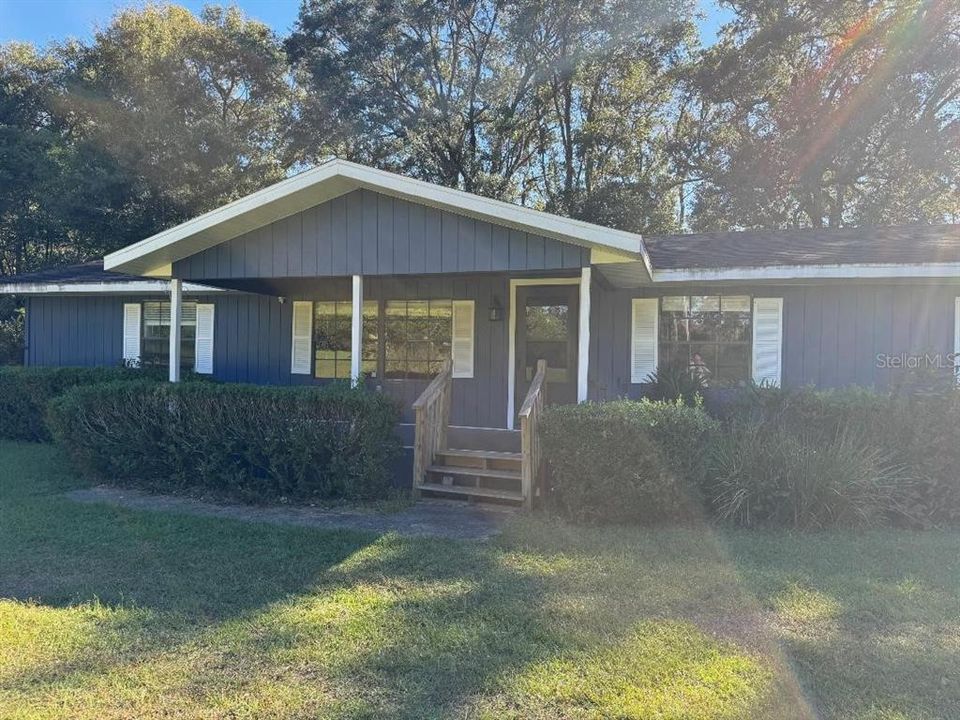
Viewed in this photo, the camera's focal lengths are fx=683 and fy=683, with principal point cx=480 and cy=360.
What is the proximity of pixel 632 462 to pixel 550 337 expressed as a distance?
11.5 feet

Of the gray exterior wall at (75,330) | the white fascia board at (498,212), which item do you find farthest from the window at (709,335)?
the gray exterior wall at (75,330)

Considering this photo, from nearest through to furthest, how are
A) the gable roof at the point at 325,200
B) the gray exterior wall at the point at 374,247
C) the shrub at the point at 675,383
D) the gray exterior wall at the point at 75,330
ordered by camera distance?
the gable roof at the point at 325,200, the gray exterior wall at the point at 374,247, the shrub at the point at 675,383, the gray exterior wall at the point at 75,330

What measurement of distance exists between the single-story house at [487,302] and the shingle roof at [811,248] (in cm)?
5

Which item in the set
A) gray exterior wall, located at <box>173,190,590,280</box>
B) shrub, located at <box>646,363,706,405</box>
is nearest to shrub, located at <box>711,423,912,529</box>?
shrub, located at <box>646,363,706,405</box>

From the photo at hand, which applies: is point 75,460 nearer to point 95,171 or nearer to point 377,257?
point 377,257

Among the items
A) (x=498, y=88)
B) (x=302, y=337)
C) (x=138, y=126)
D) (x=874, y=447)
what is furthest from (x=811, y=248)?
(x=138, y=126)

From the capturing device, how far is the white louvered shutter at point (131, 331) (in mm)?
11188

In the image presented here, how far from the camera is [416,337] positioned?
31.4 ft

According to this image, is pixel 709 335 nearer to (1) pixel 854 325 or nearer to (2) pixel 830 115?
(1) pixel 854 325

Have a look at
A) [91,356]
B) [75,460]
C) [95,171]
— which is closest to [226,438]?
[75,460]

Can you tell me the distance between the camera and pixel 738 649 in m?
3.35

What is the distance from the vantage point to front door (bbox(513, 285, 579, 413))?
8789 mm

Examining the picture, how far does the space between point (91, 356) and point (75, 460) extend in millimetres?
4665

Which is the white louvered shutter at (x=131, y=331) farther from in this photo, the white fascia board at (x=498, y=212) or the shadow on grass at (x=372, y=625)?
the shadow on grass at (x=372, y=625)
